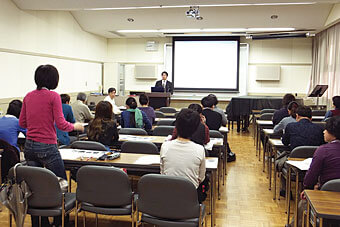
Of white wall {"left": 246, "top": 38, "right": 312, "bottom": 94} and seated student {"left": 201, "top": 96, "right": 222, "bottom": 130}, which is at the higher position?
white wall {"left": 246, "top": 38, "right": 312, "bottom": 94}

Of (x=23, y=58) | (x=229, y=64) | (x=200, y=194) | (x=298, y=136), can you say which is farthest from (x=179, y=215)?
(x=229, y=64)

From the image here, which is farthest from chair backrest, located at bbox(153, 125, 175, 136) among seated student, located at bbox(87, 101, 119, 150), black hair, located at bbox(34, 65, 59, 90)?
black hair, located at bbox(34, 65, 59, 90)

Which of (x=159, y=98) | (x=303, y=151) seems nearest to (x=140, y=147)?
(x=303, y=151)

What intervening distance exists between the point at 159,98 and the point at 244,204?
534 cm

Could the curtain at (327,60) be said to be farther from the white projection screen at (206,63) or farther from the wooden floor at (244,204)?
the wooden floor at (244,204)

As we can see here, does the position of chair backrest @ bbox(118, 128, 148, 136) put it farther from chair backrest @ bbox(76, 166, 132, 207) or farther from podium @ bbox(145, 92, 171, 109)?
podium @ bbox(145, 92, 171, 109)

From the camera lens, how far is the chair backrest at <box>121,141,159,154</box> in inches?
146

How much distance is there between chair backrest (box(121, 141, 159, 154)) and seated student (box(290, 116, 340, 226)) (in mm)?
1636

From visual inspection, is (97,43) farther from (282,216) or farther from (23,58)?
(282,216)

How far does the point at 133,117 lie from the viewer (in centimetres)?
528

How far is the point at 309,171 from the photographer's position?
278cm

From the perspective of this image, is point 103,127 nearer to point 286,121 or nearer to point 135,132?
point 135,132

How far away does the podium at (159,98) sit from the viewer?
9.05 meters

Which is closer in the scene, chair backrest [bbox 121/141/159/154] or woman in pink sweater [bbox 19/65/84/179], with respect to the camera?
woman in pink sweater [bbox 19/65/84/179]
